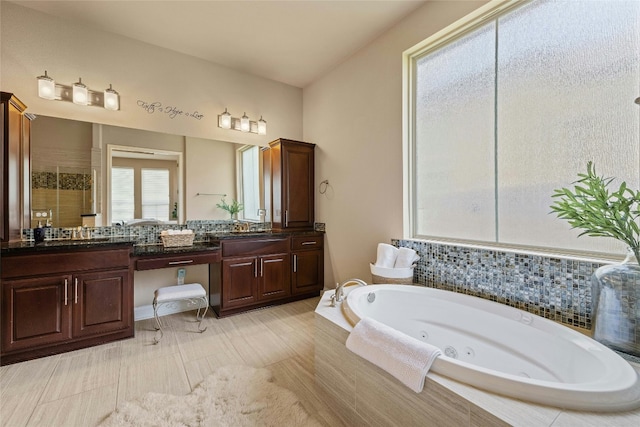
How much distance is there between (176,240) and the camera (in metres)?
2.73

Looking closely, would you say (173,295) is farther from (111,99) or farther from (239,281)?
(111,99)

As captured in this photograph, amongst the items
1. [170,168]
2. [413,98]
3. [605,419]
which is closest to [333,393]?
[605,419]

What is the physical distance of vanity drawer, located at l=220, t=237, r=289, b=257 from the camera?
112 inches

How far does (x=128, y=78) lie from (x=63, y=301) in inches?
86.8

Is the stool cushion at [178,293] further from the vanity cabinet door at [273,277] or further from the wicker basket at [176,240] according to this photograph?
the vanity cabinet door at [273,277]

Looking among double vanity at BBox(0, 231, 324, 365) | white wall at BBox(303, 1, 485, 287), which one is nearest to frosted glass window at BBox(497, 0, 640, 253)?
white wall at BBox(303, 1, 485, 287)

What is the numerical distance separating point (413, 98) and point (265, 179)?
80.4 inches

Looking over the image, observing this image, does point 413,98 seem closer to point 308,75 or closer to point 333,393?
point 308,75

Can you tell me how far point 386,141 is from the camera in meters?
2.75

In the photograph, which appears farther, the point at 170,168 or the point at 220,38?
the point at 170,168

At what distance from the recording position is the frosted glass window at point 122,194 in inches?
107

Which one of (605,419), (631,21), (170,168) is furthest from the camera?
(170,168)

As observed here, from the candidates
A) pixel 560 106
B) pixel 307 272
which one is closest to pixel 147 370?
pixel 307 272

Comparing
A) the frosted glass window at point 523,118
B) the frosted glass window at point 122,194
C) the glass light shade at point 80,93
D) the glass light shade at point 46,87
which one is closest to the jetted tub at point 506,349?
the frosted glass window at point 523,118
